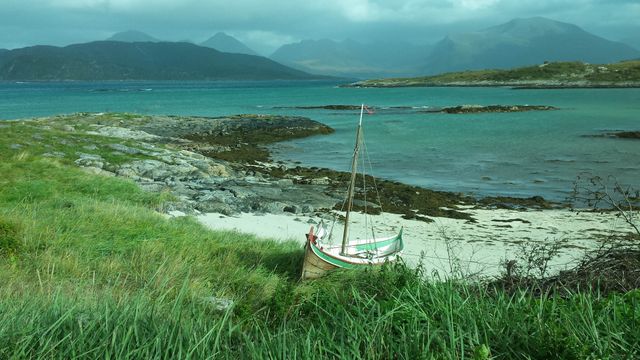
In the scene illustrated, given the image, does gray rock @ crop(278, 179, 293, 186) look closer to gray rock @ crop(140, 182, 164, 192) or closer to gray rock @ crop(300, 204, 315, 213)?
gray rock @ crop(300, 204, 315, 213)

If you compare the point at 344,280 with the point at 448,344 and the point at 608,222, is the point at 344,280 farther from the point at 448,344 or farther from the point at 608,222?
the point at 608,222

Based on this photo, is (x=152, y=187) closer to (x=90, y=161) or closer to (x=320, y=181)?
(x=90, y=161)

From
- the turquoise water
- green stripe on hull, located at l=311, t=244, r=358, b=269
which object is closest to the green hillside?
the turquoise water

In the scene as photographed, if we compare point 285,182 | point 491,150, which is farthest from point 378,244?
point 491,150

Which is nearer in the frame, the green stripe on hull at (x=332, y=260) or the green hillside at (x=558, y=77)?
the green stripe on hull at (x=332, y=260)

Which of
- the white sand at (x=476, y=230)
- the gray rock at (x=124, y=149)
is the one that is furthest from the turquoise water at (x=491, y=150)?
the gray rock at (x=124, y=149)

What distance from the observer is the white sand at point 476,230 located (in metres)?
14.8

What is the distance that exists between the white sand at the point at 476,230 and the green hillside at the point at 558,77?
111 metres

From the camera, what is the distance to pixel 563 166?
3203 cm

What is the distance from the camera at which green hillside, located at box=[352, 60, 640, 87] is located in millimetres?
125125

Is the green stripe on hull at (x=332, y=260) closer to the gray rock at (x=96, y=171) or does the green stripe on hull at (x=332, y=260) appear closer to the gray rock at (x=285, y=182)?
the gray rock at (x=96, y=171)

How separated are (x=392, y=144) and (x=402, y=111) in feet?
113

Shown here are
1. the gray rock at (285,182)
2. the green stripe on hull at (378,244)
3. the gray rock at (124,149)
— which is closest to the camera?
the green stripe on hull at (378,244)

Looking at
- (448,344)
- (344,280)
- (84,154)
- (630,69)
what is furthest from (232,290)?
(630,69)
